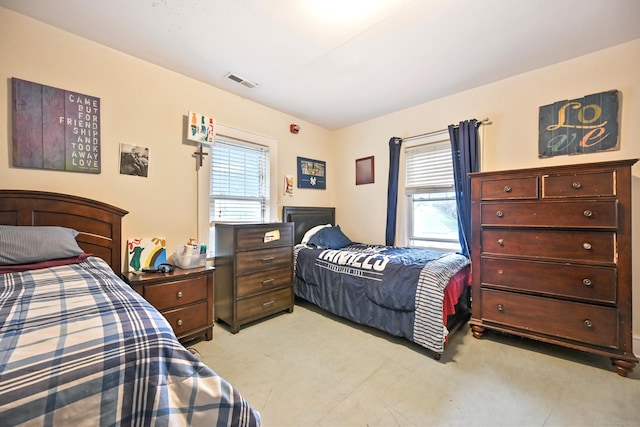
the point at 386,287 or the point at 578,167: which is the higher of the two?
the point at 578,167

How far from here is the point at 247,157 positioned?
3.15 m

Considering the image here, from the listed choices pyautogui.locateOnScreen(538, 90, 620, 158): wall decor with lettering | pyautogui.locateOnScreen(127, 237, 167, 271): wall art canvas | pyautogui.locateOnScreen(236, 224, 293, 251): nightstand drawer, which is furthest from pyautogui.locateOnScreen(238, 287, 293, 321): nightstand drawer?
pyautogui.locateOnScreen(538, 90, 620, 158): wall decor with lettering

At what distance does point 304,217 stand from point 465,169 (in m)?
2.05

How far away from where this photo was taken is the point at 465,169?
273 cm

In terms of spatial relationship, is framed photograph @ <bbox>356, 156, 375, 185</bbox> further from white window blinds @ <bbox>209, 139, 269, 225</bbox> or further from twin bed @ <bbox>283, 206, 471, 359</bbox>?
white window blinds @ <bbox>209, 139, 269, 225</bbox>

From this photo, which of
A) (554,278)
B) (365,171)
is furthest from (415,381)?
(365,171)

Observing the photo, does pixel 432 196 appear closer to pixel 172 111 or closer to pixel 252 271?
pixel 252 271

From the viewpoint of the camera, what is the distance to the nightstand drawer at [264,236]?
2522mm

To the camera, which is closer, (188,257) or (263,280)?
(188,257)

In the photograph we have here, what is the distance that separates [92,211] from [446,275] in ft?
9.30

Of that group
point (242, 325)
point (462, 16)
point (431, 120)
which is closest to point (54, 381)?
point (242, 325)

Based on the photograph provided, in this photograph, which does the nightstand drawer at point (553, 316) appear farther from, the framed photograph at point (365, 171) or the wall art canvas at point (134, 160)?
the wall art canvas at point (134, 160)

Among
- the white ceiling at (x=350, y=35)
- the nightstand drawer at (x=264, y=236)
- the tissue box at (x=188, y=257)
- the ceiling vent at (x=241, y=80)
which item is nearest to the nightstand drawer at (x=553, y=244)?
the white ceiling at (x=350, y=35)

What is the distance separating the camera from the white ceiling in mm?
1723
